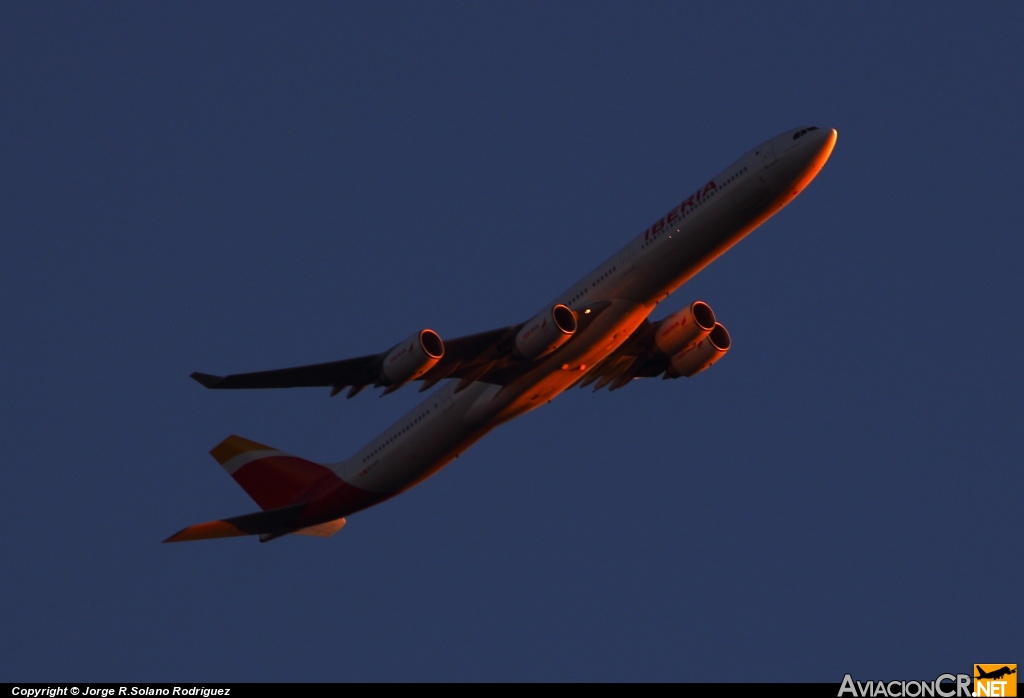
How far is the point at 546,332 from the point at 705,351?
8983mm

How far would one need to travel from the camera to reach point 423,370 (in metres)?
46.9

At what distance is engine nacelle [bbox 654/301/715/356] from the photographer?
52.6 meters

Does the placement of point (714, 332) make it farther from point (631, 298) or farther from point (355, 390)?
point (355, 390)

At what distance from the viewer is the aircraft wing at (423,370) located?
4756 centimetres

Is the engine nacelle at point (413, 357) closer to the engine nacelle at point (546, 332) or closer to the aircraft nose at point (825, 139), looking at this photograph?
the engine nacelle at point (546, 332)

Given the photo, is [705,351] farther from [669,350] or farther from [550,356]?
[550,356]

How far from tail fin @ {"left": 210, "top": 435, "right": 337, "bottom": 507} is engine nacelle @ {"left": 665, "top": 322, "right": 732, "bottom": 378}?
46.8 ft

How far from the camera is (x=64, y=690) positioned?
39.7 metres

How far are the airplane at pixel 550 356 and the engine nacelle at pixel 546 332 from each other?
1.8 inches

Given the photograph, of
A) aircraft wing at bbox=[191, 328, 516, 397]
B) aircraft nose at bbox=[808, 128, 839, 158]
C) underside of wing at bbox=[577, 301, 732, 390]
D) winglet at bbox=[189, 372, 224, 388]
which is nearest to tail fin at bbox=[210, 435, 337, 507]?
aircraft wing at bbox=[191, 328, 516, 397]

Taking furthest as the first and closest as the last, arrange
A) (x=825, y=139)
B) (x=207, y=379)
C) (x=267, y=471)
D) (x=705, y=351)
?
(x=267, y=471)
(x=705, y=351)
(x=207, y=379)
(x=825, y=139)

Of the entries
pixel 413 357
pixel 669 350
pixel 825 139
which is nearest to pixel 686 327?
pixel 669 350

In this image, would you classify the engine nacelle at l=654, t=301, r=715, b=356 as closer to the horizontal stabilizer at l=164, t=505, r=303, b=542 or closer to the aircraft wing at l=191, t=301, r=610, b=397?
the aircraft wing at l=191, t=301, r=610, b=397

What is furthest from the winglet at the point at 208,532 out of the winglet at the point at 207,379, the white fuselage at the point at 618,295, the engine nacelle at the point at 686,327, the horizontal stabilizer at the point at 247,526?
the engine nacelle at the point at 686,327
